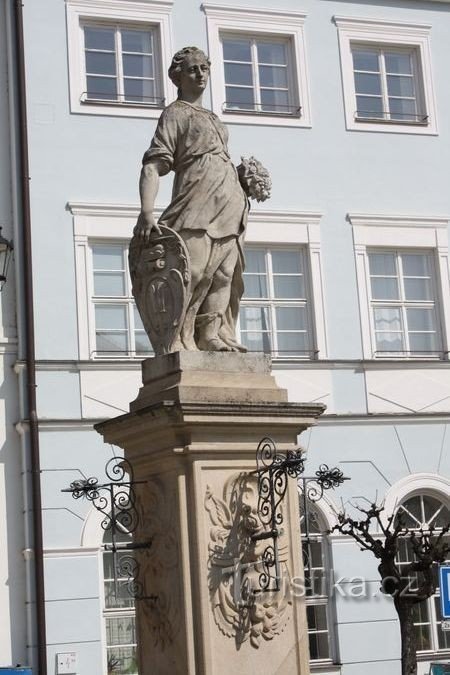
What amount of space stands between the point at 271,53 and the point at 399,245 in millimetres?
3088

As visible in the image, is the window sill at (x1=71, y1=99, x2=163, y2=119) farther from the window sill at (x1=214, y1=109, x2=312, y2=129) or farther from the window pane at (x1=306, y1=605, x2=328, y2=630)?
the window pane at (x1=306, y1=605, x2=328, y2=630)

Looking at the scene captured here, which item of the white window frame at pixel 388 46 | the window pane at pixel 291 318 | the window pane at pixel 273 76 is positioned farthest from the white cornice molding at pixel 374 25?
the window pane at pixel 291 318

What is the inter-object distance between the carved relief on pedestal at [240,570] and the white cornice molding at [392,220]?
11.9 metres

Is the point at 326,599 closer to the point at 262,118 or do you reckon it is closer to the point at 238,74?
the point at 262,118

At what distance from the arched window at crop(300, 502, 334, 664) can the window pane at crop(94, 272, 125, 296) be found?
3512 mm

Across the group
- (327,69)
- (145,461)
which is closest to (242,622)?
(145,461)

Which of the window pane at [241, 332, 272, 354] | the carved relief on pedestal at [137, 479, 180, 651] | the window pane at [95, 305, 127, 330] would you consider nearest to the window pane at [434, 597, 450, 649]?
the window pane at [241, 332, 272, 354]

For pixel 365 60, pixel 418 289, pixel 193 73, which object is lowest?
pixel 193 73

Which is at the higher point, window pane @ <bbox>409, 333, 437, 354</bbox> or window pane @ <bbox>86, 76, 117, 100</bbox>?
window pane @ <bbox>86, 76, 117, 100</bbox>

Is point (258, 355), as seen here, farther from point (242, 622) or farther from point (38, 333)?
point (38, 333)

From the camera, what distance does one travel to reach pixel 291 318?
19.2 m

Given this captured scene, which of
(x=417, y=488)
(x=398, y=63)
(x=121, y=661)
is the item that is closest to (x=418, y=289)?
(x=417, y=488)

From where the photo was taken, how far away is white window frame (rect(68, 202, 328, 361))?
711 inches

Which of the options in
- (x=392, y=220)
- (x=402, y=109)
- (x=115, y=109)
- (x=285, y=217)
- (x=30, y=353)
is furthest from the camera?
(x=402, y=109)
